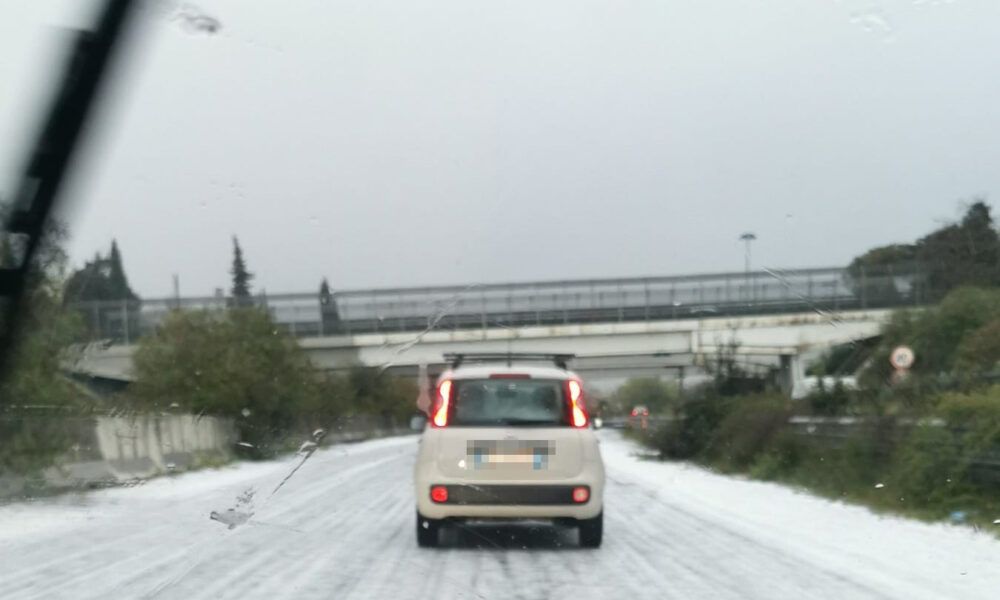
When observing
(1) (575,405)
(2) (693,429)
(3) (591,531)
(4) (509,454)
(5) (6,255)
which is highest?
(5) (6,255)

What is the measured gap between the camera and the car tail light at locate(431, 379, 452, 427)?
487 inches

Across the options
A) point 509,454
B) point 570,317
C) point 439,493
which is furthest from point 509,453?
point 570,317

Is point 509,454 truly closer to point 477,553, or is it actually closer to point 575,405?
point 575,405

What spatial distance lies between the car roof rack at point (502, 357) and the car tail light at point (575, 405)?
1.91 feet

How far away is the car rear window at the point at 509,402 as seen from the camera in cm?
1226

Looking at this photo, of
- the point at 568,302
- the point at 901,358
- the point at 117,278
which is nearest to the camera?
the point at 117,278

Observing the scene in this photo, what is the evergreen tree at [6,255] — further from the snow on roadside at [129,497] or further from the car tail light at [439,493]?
the snow on roadside at [129,497]

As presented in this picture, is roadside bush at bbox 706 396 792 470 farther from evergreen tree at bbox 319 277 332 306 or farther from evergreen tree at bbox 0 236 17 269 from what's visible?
evergreen tree at bbox 0 236 17 269

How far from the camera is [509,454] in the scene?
39.8 feet

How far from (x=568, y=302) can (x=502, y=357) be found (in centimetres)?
1220

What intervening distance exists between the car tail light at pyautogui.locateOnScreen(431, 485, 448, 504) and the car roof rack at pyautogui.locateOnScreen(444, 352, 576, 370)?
1372 mm

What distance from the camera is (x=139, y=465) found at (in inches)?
958

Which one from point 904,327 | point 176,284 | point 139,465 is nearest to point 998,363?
point 904,327

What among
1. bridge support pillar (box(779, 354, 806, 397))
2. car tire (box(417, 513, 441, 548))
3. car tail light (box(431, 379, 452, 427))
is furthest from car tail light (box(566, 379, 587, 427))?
bridge support pillar (box(779, 354, 806, 397))
